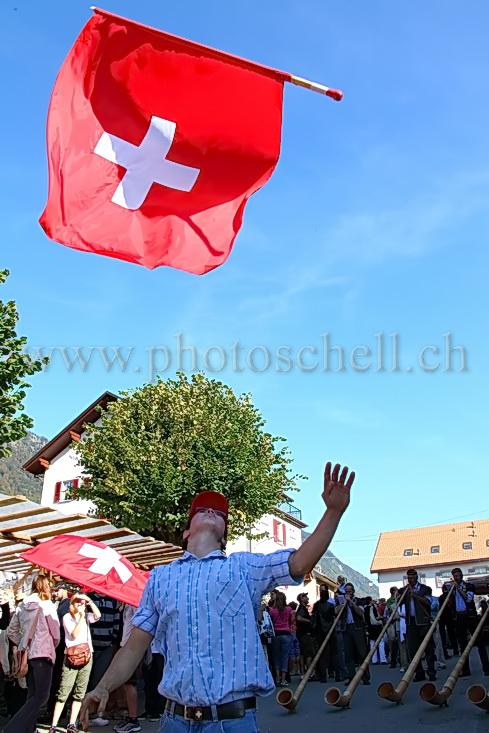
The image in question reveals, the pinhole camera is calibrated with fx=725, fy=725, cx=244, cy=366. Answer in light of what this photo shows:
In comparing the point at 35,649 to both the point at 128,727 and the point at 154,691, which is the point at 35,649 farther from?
the point at 154,691

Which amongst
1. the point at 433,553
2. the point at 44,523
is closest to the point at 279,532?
the point at 433,553

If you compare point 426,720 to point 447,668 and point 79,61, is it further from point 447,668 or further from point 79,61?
point 79,61

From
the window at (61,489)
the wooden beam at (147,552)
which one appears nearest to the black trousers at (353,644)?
the wooden beam at (147,552)

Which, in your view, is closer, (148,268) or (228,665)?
(228,665)

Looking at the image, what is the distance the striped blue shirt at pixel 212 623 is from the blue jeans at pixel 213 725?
0.28 feet

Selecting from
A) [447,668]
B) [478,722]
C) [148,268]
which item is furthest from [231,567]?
[447,668]

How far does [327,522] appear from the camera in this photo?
3.21 m

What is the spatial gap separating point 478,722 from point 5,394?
1432 cm

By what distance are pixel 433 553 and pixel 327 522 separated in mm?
68295

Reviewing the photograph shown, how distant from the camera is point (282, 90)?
559cm

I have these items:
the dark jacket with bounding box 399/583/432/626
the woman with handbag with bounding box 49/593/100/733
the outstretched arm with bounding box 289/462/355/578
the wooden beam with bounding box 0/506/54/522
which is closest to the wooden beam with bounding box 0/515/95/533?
the wooden beam with bounding box 0/506/54/522

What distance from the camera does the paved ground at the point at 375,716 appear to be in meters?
8.20

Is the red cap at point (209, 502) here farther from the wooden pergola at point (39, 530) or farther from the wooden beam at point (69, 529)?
the wooden beam at point (69, 529)

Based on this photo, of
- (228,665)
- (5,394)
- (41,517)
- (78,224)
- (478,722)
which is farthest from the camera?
(5,394)
